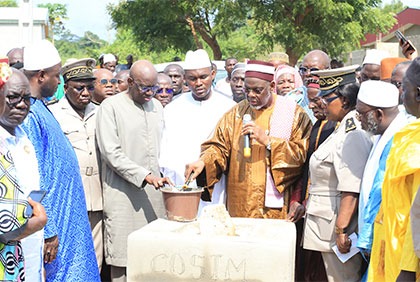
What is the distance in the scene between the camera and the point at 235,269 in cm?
379

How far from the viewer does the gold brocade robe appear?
532 cm

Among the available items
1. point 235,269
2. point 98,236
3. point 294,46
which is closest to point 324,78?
point 235,269

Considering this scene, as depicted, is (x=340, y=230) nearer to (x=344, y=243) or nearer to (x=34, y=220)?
(x=344, y=243)

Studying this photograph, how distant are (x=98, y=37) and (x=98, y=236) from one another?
77.4 m

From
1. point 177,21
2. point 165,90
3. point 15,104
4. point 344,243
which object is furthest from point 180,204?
point 177,21

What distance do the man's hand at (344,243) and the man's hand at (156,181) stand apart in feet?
4.64

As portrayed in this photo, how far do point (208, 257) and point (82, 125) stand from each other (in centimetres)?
251

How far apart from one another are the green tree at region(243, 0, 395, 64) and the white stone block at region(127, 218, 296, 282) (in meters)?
18.9

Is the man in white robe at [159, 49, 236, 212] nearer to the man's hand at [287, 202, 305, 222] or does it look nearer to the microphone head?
the microphone head

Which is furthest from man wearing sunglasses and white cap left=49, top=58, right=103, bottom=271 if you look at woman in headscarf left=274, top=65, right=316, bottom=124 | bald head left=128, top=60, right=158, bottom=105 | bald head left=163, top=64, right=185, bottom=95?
bald head left=163, top=64, right=185, bottom=95

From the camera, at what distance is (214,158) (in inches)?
214

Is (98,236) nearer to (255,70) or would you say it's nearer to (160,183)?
(160,183)

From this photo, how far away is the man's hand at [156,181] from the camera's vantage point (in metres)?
5.37

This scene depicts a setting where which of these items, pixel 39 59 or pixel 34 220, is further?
pixel 39 59
